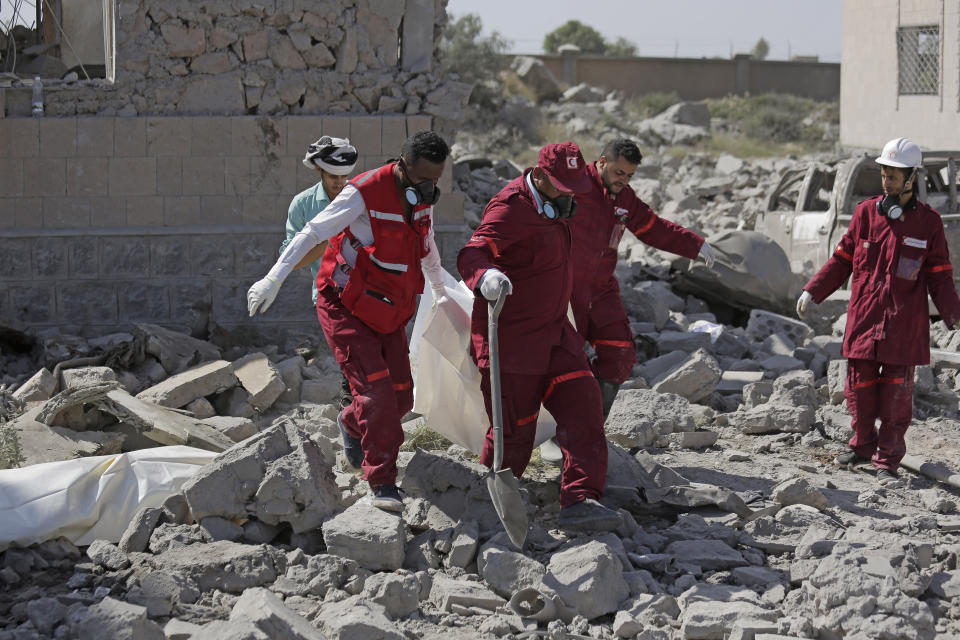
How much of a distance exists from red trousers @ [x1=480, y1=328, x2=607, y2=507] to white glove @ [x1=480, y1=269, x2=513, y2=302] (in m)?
0.48

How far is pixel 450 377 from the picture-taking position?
17.5 feet

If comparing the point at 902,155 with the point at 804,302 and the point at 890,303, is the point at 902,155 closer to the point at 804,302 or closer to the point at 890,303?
the point at 890,303

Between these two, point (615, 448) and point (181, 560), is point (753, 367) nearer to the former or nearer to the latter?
point (615, 448)

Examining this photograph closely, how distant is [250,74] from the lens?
8586 mm

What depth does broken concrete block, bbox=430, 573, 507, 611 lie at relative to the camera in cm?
423

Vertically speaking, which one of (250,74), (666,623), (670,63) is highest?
(670,63)

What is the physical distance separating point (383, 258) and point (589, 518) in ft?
4.60

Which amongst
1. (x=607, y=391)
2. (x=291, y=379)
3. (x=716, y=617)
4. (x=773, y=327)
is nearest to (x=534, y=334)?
(x=607, y=391)

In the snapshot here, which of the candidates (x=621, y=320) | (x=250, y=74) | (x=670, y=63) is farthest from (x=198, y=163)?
(x=670, y=63)

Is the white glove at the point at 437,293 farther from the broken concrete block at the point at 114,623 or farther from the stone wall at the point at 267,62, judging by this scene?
the stone wall at the point at 267,62

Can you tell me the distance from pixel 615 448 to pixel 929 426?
2.77 meters

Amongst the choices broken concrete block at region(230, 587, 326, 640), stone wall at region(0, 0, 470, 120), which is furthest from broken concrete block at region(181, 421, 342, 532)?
stone wall at region(0, 0, 470, 120)

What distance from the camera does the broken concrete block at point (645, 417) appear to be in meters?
6.50

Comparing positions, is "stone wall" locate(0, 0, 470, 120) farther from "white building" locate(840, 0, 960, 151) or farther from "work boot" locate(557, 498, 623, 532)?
"white building" locate(840, 0, 960, 151)
